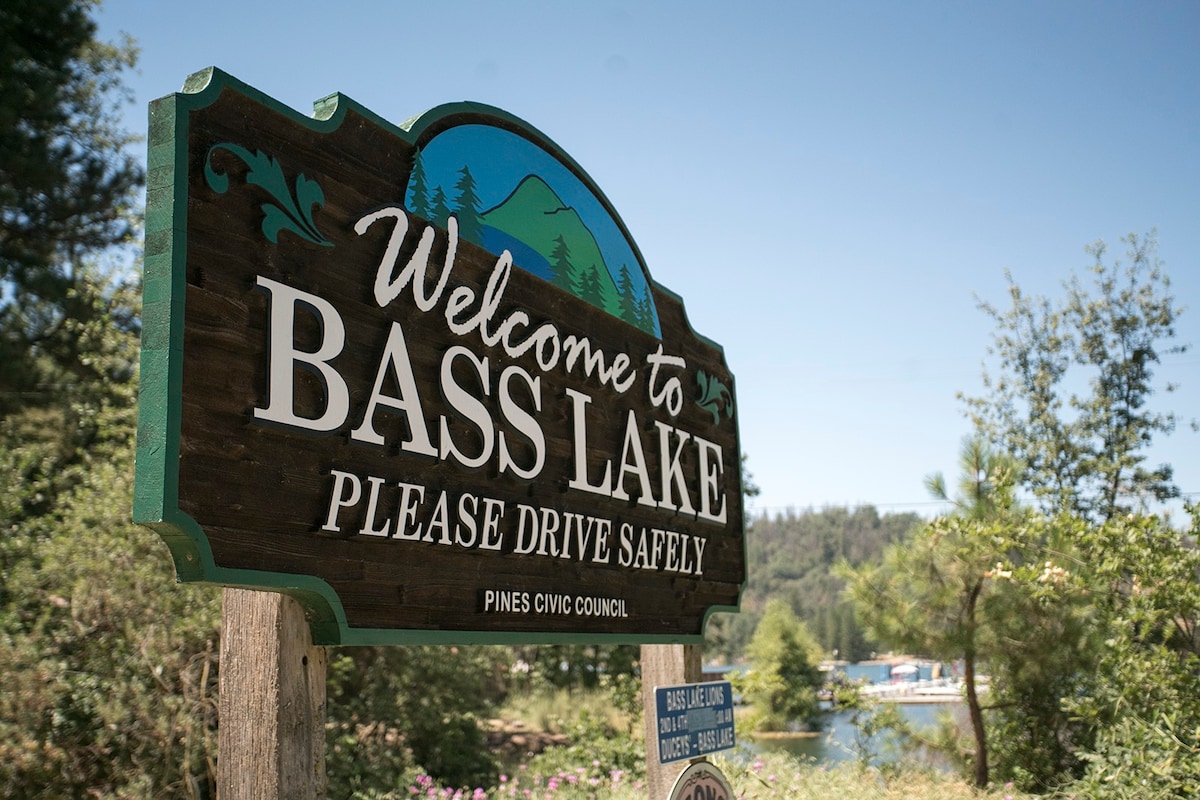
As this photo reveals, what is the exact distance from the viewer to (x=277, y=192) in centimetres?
274

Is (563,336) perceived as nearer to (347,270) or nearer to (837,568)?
(347,270)

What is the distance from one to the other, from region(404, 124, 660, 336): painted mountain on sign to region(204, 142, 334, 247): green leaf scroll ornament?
1.66 ft

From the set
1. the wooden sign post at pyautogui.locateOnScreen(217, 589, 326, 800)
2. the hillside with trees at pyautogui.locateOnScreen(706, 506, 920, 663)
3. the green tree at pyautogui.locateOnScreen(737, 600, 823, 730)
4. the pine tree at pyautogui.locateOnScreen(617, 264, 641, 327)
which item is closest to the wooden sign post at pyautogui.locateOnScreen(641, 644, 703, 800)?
the pine tree at pyautogui.locateOnScreen(617, 264, 641, 327)

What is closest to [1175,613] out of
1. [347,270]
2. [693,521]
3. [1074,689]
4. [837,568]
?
[1074,689]

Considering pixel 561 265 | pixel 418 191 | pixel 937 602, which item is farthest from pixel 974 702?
pixel 418 191

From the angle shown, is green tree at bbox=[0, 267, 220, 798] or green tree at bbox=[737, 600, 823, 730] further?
green tree at bbox=[737, 600, 823, 730]

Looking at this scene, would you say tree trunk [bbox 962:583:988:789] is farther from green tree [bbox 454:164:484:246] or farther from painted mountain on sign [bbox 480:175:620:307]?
green tree [bbox 454:164:484:246]

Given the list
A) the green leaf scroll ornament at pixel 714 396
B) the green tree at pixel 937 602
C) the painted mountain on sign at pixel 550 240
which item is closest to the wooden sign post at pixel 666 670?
the green leaf scroll ornament at pixel 714 396

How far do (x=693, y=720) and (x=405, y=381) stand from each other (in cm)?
194

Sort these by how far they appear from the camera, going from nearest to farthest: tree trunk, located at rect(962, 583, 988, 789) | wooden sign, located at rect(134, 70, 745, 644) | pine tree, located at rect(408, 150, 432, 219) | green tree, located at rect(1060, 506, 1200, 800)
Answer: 1. wooden sign, located at rect(134, 70, 745, 644)
2. pine tree, located at rect(408, 150, 432, 219)
3. green tree, located at rect(1060, 506, 1200, 800)
4. tree trunk, located at rect(962, 583, 988, 789)

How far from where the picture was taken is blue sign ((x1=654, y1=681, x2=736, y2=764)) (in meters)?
3.79

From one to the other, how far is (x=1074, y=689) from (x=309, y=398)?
31.9 feet

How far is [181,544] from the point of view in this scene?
2355mm

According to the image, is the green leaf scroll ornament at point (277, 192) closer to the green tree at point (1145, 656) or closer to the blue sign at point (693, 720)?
the blue sign at point (693, 720)
